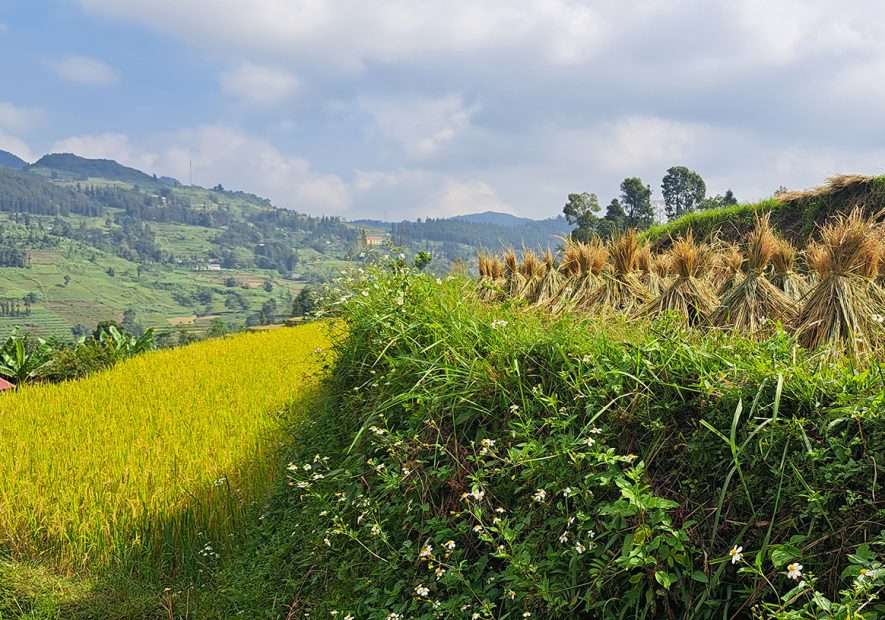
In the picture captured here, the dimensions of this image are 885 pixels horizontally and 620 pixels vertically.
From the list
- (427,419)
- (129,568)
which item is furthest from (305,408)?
(427,419)

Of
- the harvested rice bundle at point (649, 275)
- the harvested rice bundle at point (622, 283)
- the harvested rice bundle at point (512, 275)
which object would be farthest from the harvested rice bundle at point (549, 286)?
the harvested rice bundle at point (649, 275)

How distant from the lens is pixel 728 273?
6.03 meters

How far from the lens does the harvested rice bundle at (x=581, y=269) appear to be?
712cm

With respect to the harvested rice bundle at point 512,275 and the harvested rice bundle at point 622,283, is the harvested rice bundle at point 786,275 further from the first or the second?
the harvested rice bundle at point 512,275

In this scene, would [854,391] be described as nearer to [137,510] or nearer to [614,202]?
[137,510]

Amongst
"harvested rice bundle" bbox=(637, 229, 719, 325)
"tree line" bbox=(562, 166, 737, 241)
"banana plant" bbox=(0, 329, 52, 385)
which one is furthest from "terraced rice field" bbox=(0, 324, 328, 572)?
"tree line" bbox=(562, 166, 737, 241)

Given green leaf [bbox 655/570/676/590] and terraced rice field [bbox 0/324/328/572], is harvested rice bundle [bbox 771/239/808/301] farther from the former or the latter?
terraced rice field [bbox 0/324/328/572]

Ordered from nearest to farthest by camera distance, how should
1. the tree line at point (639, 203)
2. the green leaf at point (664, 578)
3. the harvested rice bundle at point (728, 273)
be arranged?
the green leaf at point (664, 578) → the harvested rice bundle at point (728, 273) → the tree line at point (639, 203)

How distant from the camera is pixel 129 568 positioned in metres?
3.88

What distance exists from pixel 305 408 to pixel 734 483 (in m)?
4.80

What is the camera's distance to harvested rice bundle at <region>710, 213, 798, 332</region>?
4.45 m

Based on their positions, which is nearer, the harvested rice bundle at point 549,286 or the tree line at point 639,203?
the harvested rice bundle at point 549,286

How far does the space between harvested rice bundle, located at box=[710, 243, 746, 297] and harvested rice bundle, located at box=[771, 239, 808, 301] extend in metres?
0.28

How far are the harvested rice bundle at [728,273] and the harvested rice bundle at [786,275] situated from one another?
0.28m
